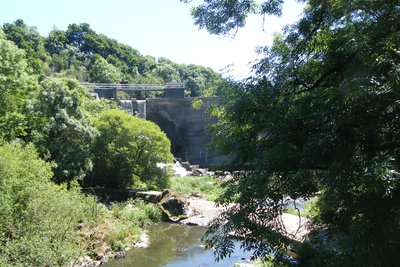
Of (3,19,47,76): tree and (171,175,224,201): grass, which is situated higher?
(3,19,47,76): tree

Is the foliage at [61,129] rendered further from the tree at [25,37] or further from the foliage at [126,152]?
the tree at [25,37]

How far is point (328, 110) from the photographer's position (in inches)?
183

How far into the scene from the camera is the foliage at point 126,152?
24.0 metres

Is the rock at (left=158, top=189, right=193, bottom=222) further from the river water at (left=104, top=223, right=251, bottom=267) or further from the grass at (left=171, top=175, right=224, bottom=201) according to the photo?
the grass at (left=171, top=175, right=224, bottom=201)

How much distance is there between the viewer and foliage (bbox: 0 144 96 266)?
955cm

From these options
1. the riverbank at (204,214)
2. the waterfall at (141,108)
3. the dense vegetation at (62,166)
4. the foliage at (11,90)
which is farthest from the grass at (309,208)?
the waterfall at (141,108)

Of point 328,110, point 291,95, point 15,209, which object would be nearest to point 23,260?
point 15,209

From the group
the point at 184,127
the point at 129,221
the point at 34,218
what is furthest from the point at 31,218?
the point at 184,127

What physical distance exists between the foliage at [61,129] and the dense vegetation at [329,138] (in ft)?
49.5

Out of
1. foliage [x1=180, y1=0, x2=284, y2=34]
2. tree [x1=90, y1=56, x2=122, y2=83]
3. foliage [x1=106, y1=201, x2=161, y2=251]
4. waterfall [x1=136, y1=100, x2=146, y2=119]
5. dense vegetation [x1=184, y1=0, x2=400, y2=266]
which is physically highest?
tree [x1=90, y1=56, x2=122, y2=83]

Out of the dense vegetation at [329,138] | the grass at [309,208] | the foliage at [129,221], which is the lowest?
the foliage at [129,221]

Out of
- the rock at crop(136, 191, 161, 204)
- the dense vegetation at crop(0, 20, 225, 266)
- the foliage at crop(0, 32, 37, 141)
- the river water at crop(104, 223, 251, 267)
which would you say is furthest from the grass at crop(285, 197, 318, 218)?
the foliage at crop(0, 32, 37, 141)

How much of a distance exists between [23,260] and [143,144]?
49.3 feet

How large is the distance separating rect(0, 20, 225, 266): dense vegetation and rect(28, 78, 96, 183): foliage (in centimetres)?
5
